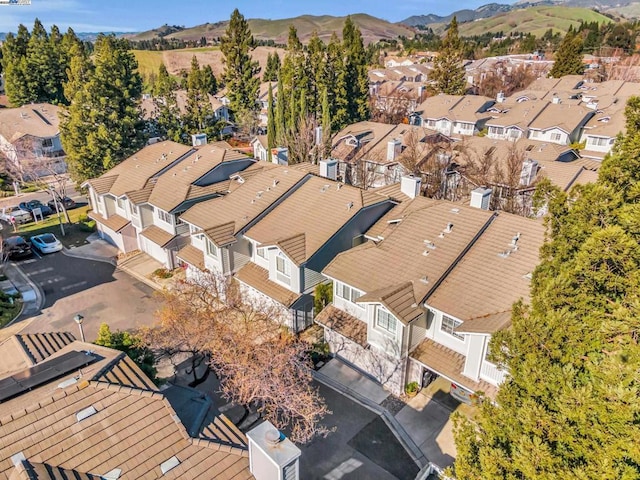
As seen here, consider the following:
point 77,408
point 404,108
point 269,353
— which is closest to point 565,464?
point 269,353

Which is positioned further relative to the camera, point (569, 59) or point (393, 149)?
point (569, 59)

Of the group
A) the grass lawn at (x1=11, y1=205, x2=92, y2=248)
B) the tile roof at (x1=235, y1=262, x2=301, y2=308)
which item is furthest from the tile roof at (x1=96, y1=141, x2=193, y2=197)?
the tile roof at (x1=235, y1=262, x2=301, y2=308)

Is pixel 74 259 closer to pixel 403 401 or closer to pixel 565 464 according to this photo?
pixel 403 401

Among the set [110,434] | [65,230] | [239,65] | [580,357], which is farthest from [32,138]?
[580,357]

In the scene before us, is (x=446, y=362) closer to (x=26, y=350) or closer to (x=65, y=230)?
(x=26, y=350)

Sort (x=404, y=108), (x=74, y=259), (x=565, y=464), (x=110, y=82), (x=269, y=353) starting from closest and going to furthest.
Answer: (x=565, y=464)
(x=269, y=353)
(x=74, y=259)
(x=110, y=82)
(x=404, y=108)

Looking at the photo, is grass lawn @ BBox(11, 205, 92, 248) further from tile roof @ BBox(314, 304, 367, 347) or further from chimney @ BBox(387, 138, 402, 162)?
chimney @ BBox(387, 138, 402, 162)

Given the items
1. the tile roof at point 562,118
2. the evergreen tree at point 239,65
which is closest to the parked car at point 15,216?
the evergreen tree at point 239,65

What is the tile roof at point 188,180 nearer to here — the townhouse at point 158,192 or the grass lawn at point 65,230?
the townhouse at point 158,192
